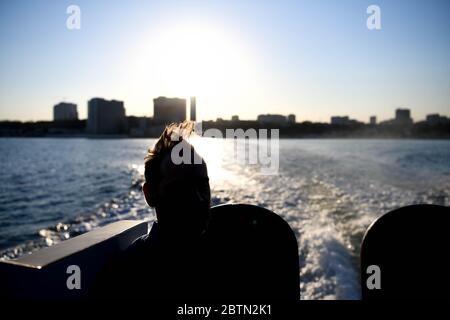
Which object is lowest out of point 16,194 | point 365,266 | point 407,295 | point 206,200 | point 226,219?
point 16,194

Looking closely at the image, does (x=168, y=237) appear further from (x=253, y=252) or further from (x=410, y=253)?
(x=410, y=253)

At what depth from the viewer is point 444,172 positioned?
18.5 metres

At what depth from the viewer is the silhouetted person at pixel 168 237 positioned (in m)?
1.31

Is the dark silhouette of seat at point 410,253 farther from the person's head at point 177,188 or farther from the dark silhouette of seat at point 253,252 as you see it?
the person's head at point 177,188

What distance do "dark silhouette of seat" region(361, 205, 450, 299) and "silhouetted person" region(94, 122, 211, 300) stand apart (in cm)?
89

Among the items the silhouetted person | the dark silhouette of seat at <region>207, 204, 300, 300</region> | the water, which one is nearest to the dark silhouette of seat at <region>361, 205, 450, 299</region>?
the dark silhouette of seat at <region>207, 204, 300, 300</region>

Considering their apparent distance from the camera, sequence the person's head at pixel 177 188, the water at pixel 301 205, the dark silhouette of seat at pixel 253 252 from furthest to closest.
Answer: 1. the water at pixel 301 205
2. the dark silhouette of seat at pixel 253 252
3. the person's head at pixel 177 188

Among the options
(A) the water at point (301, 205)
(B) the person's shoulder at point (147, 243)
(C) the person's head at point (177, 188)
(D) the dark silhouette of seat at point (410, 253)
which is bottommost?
(A) the water at point (301, 205)

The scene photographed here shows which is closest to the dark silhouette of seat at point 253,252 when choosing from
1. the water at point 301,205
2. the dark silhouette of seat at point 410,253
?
the dark silhouette of seat at point 410,253

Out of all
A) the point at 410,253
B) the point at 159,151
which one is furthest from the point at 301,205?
the point at 159,151

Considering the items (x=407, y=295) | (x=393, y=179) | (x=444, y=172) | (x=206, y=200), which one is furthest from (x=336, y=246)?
(x=444, y=172)

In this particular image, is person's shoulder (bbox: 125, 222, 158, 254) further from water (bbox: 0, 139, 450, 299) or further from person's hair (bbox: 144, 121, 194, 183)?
water (bbox: 0, 139, 450, 299)

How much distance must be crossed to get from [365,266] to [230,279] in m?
0.63
